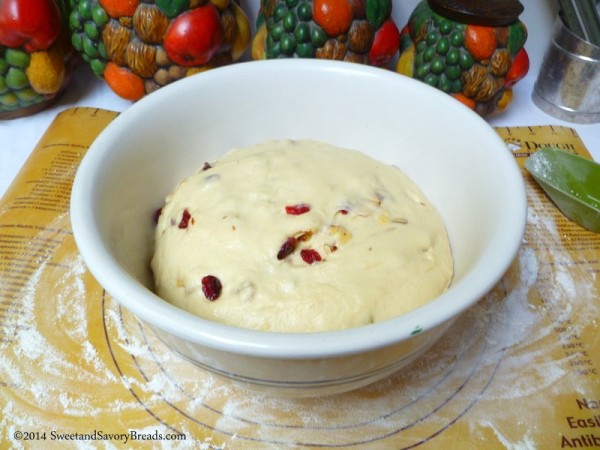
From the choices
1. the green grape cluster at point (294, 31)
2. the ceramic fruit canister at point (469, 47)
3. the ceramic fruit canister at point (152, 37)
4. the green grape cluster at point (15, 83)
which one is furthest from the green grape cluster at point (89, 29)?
the ceramic fruit canister at point (469, 47)

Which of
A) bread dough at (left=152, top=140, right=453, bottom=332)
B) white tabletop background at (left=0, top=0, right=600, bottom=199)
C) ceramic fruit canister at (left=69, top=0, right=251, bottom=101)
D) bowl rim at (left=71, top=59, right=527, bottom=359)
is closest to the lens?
bowl rim at (left=71, top=59, right=527, bottom=359)

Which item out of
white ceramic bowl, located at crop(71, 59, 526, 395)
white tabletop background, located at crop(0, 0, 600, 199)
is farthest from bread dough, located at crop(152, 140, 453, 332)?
white tabletop background, located at crop(0, 0, 600, 199)

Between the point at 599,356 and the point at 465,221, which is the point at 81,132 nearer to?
the point at 465,221

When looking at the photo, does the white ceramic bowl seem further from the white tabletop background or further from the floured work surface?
the white tabletop background

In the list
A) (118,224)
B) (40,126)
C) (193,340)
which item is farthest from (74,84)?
(193,340)

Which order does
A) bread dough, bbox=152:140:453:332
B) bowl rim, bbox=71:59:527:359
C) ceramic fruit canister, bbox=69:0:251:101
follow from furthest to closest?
ceramic fruit canister, bbox=69:0:251:101 < bread dough, bbox=152:140:453:332 < bowl rim, bbox=71:59:527:359

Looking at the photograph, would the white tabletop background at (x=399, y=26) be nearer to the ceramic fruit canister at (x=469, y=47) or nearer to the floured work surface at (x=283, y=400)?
the ceramic fruit canister at (x=469, y=47)

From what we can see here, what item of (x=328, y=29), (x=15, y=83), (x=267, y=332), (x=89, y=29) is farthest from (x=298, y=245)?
(x=15, y=83)
